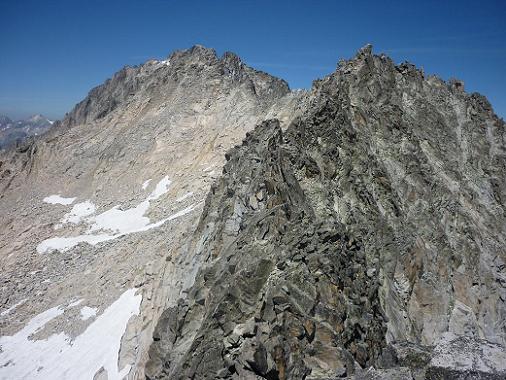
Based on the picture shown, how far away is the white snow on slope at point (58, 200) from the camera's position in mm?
52100

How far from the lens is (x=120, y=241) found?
1559 inches

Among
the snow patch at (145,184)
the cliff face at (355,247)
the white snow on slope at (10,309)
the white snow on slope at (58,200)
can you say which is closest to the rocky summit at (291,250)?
the cliff face at (355,247)

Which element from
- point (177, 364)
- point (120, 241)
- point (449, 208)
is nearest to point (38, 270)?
point (120, 241)

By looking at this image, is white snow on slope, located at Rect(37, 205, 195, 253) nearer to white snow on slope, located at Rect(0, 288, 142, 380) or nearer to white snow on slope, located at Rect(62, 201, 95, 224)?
white snow on slope, located at Rect(62, 201, 95, 224)

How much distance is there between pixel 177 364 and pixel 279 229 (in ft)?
22.0

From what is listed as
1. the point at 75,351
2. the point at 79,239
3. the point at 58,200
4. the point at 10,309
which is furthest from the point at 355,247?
the point at 58,200

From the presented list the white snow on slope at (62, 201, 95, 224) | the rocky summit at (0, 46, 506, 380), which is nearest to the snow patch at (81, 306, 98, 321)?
the rocky summit at (0, 46, 506, 380)

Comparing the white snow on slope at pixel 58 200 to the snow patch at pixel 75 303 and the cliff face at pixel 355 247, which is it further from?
the cliff face at pixel 355 247

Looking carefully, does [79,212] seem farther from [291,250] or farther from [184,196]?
[291,250]

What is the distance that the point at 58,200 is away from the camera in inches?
2085

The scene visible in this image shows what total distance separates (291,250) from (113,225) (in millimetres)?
32244

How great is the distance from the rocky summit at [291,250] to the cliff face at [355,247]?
9 centimetres

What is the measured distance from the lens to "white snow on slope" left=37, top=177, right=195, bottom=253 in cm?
4152

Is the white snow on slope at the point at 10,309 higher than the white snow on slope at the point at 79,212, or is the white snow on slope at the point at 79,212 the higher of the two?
the white snow on slope at the point at 79,212
